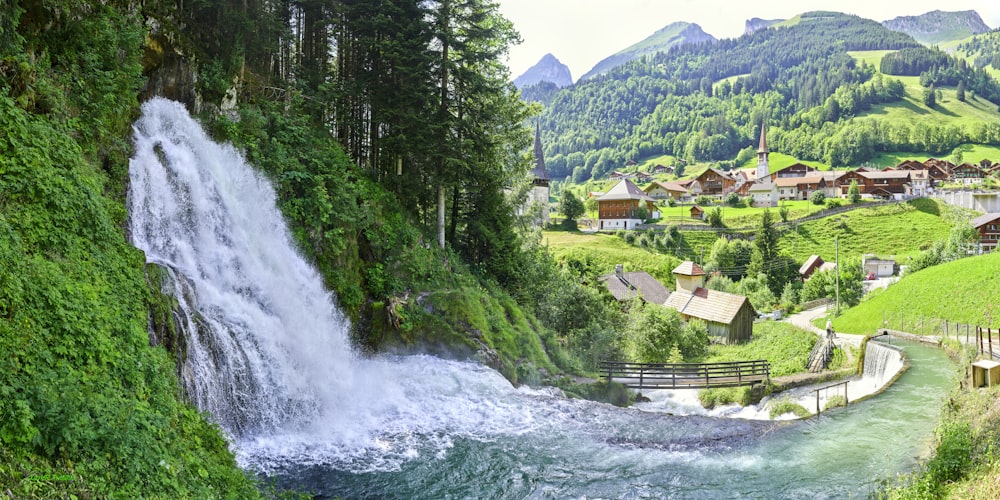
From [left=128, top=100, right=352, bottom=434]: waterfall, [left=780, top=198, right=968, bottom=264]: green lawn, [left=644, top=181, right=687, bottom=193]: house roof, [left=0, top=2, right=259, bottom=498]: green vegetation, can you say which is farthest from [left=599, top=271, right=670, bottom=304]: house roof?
[left=644, top=181, right=687, bottom=193]: house roof

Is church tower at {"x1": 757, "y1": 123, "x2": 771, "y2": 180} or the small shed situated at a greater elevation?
church tower at {"x1": 757, "y1": 123, "x2": 771, "y2": 180}

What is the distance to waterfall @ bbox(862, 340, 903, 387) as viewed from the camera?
2805 centimetres

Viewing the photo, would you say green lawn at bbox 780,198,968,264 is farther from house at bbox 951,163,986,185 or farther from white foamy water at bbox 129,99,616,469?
white foamy water at bbox 129,99,616,469

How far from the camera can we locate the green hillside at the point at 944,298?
37.9 metres

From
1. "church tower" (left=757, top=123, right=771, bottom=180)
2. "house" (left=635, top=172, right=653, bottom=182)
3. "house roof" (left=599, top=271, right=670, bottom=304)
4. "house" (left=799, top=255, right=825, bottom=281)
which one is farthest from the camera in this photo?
"house" (left=635, top=172, right=653, bottom=182)

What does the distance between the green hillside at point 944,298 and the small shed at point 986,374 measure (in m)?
22.0

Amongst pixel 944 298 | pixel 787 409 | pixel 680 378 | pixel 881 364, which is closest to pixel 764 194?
A: pixel 944 298

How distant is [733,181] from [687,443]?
140057 mm

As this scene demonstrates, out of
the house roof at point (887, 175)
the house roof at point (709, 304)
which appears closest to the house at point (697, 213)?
the house roof at point (887, 175)

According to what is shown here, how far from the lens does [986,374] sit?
57.6 feet

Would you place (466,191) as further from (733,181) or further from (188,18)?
(733,181)

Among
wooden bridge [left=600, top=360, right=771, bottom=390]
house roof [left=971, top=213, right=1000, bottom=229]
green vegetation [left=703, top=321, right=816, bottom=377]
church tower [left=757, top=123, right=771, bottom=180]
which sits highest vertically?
church tower [left=757, top=123, right=771, bottom=180]

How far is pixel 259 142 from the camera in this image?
2077 cm

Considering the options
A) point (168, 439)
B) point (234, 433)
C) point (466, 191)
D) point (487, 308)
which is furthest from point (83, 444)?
point (466, 191)
